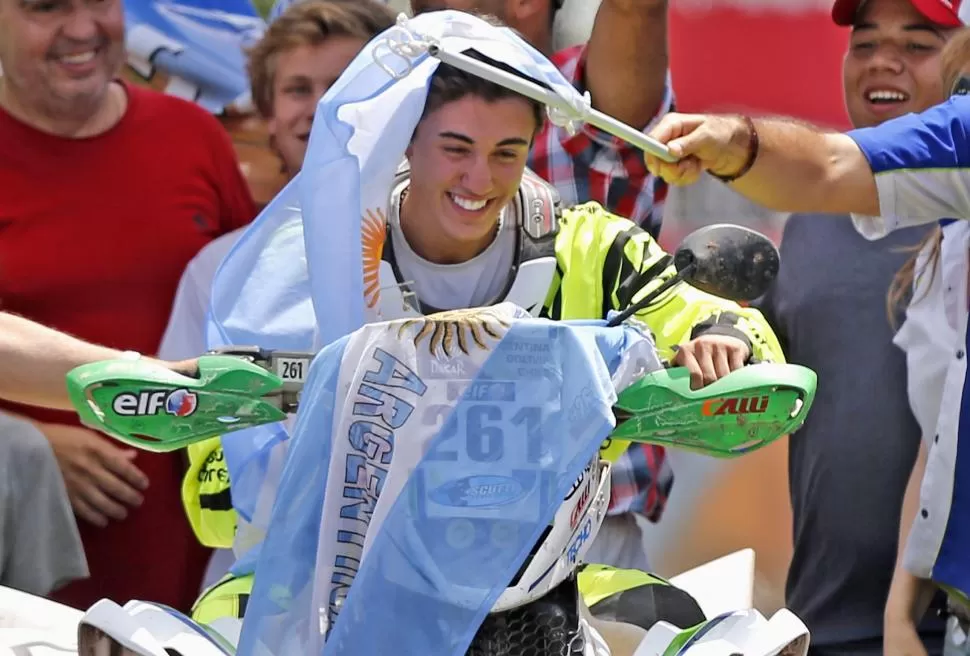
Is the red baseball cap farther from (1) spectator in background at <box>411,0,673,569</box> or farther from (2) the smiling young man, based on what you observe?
(2) the smiling young man

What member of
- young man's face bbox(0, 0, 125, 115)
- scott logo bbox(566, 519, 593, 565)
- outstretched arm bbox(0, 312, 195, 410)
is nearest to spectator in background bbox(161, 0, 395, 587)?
young man's face bbox(0, 0, 125, 115)

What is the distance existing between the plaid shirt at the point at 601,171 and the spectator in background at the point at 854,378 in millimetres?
413

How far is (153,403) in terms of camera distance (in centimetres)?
203

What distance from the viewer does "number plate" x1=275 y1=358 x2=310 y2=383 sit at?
Result: 211cm

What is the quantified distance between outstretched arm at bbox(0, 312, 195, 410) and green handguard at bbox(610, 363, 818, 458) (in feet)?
2.63

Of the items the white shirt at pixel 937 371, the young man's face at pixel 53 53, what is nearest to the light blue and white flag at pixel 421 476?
the white shirt at pixel 937 371

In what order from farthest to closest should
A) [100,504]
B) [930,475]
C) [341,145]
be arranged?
[100,504], [930,475], [341,145]

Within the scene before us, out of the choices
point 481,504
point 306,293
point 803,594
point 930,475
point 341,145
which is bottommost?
point 803,594

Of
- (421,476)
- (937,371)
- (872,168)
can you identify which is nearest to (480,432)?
(421,476)

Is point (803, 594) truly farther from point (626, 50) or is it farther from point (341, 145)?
point (341, 145)

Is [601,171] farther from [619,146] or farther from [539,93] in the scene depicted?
[539,93]

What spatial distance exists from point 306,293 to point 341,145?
26cm

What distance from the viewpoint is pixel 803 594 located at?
3.64 m

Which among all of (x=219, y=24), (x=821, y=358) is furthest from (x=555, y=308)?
(x=219, y=24)
